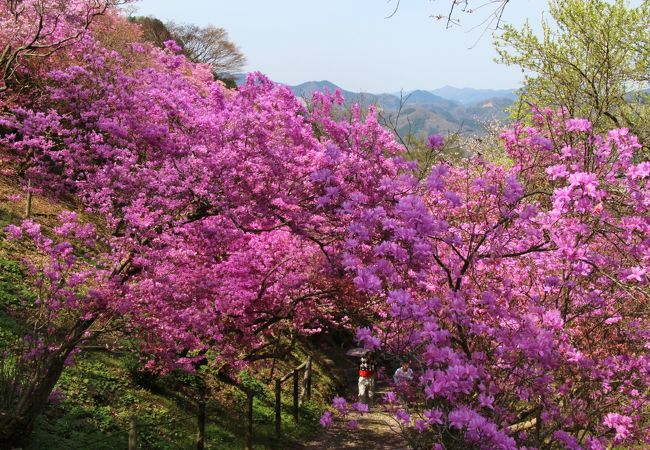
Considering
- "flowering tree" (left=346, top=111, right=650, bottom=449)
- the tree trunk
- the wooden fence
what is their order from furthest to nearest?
the wooden fence < the tree trunk < "flowering tree" (left=346, top=111, right=650, bottom=449)

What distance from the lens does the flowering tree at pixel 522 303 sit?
4.52 meters

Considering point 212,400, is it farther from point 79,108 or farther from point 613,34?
point 613,34

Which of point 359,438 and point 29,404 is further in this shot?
point 359,438

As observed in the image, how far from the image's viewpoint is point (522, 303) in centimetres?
670

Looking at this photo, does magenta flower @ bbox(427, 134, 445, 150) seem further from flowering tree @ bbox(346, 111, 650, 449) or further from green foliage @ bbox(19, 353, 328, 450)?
green foliage @ bbox(19, 353, 328, 450)

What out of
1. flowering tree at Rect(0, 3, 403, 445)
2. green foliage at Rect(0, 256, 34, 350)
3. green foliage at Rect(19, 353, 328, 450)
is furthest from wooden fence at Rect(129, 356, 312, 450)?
green foliage at Rect(0, 256, 34, 350)

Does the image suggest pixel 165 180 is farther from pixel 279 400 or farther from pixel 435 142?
pixel 279 400

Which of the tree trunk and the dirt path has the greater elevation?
the tree trunk

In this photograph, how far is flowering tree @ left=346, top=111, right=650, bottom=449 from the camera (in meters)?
4.52

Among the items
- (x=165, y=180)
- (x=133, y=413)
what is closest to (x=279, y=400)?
(x=133, y=413)

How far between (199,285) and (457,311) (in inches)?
206

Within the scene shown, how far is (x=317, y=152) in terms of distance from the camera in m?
8.32

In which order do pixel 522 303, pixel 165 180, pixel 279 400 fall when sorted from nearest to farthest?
pixel 522 303 < pixel 165 180 < pixel 279 400

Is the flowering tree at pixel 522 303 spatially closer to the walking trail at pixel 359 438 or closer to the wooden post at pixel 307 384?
the walking trail at pixel 359 438
